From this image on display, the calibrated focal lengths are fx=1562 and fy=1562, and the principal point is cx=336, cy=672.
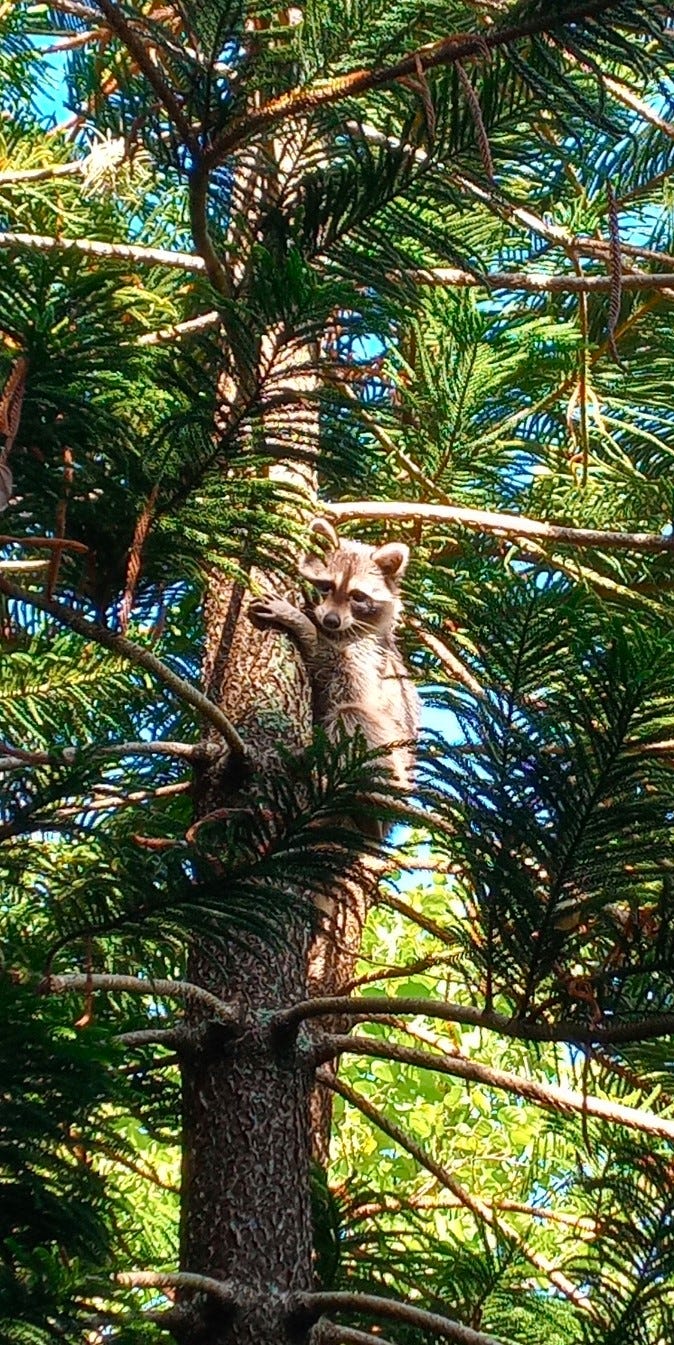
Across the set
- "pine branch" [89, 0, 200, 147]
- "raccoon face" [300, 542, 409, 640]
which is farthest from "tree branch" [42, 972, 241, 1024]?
"raccoon face" [300, 542, 409, 640]

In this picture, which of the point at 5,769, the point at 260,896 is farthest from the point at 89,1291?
the point at 5,769

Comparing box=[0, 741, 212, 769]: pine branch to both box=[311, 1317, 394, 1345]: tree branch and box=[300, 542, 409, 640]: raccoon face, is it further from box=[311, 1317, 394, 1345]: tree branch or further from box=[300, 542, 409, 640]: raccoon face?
box=[300, 542, 409, 640]: raccoon face

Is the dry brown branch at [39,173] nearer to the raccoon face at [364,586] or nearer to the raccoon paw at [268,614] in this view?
the raccoon paw at [268,614]

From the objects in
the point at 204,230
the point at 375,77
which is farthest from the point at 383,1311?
the point at 375,77

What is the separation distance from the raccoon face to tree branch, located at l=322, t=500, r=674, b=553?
2.90 ft

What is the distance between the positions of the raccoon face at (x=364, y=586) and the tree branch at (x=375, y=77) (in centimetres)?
251

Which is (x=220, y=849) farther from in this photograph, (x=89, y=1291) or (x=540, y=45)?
(x=540, y=45)

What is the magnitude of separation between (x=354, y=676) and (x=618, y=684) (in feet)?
8.77

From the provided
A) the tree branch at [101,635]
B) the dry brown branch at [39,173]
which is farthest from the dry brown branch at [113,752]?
the dry brown branch at [39,173]

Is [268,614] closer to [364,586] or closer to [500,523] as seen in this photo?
[500,523]

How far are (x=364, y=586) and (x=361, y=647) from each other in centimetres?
26

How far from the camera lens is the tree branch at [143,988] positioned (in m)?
2.83

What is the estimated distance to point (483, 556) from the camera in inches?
193

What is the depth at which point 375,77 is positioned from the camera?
2.73 meters
